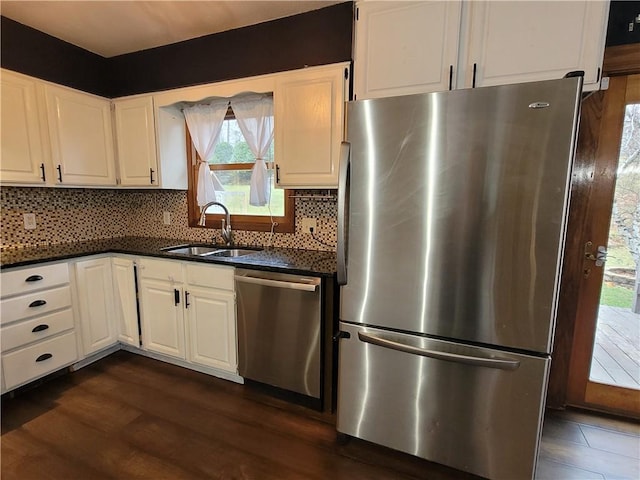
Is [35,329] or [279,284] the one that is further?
[35,329]

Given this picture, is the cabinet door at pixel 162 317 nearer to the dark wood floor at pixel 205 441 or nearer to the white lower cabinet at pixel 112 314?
the white lower cabinet at pixel 112 314

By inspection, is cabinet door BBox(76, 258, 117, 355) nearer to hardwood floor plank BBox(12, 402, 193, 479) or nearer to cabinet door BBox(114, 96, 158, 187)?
hardwood floor plank BBox(12, 402, 193, 479)

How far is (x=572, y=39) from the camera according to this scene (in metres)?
1.41

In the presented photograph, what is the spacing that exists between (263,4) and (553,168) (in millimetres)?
1898

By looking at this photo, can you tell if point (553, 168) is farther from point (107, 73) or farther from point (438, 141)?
point (107, 73)

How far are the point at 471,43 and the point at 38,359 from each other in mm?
3170

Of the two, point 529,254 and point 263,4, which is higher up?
point 263,4

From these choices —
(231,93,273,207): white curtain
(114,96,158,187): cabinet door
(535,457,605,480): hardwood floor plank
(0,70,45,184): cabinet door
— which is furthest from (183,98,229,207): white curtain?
(535,457,605,480): hardwood floor plank

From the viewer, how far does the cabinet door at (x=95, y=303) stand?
2348 millimetres

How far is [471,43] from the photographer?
1.57 metres

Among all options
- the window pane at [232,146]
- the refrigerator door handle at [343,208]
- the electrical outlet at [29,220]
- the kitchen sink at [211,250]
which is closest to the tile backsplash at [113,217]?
the electrical outlet at [29,220]

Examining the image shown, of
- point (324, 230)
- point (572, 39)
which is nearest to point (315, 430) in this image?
point (324, 230)

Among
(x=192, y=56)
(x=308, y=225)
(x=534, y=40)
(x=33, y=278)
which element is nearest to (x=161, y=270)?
(x=33, y=278)

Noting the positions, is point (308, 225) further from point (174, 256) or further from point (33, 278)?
point (33, 278)
